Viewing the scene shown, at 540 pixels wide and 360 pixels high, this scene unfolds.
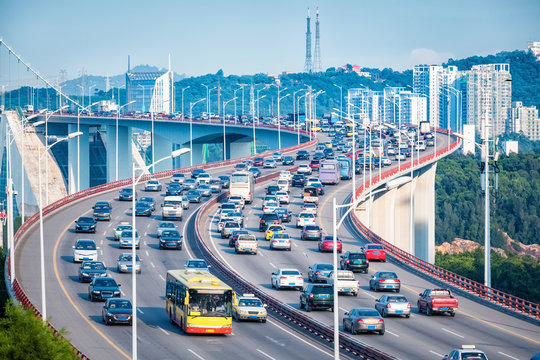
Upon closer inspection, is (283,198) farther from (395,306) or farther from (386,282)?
(395,306)

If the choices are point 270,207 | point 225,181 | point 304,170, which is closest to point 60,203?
point 270,207

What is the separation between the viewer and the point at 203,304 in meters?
41.5

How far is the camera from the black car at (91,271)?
55719mm

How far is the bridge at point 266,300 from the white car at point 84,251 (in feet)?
2.41

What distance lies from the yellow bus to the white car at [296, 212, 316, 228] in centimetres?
3675

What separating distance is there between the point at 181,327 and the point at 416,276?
870 inches

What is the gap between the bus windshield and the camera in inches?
1623

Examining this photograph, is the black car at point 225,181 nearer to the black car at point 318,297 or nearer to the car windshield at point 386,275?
the car windshield at point 386,275

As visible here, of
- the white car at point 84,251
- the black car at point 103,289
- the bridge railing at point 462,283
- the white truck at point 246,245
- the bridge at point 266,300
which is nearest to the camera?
the bridge at point 266,300

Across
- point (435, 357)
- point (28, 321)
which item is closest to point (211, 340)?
point (435, 357)

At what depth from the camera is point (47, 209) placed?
277ft

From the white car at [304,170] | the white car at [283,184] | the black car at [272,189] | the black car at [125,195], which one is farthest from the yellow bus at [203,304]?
the white car at [304,170]

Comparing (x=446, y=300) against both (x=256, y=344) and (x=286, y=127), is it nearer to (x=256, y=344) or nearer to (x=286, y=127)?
(x=256, y=344)

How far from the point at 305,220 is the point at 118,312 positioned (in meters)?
37.3
